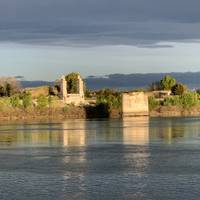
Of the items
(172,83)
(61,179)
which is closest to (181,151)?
(61,179)

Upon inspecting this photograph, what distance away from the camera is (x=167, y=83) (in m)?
124

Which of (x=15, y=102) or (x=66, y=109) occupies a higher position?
(x=15, y=102)

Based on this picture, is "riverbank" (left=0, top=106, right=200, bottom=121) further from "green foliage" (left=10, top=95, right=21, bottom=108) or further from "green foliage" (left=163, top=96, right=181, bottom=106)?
"green foliage" (left=163, top=96, right=181, bottom=106)

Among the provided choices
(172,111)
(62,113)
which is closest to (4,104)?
(62,113)

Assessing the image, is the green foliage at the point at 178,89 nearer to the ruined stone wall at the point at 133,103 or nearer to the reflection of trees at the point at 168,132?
the ruined stone wall at the point at 133,103

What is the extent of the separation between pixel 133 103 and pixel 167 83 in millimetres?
32214

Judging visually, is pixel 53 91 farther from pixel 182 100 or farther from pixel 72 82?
pixel 182 100

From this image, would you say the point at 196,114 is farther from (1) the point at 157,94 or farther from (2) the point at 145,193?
(2) the point at 145,193

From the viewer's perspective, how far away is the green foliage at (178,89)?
114m

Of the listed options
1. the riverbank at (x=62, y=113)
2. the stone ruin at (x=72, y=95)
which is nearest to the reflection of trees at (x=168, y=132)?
the riverbank at (x=62, y=113)

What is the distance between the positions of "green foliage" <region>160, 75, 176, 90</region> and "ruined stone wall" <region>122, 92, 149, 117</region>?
93.4ft

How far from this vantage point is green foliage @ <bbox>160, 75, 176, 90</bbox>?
405 ft

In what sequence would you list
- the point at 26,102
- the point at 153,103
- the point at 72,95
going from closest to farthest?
the point at 26,102, the point at 153,103, the point at 72,95

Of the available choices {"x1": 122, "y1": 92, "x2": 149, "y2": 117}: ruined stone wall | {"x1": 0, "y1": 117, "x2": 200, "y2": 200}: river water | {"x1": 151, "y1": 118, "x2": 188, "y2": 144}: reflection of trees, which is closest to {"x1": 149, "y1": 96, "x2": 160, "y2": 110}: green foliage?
{"x1": 122, "y1": 92, "x2": 149, "y2": 117}: ruined stone wall
